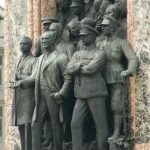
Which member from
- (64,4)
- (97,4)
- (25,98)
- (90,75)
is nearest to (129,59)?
(90,75)

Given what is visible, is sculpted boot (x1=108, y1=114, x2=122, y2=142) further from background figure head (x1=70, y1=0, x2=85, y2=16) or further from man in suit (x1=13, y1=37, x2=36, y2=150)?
background figure head (x1=70, y1=0, x2=85, y2=16)

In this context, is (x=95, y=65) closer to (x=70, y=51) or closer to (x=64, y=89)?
(x=64, y=89)

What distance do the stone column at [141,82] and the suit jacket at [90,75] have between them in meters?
0.43

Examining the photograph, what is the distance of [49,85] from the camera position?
47.3 ft

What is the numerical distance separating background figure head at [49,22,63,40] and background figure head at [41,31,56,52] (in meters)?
0.09

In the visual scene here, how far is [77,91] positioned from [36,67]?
0.97m

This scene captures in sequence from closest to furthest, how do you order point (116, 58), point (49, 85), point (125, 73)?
point (125, 73)
point (116, 58)
point (49, 85)

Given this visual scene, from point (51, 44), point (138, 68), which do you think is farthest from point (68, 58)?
point (138, 68)

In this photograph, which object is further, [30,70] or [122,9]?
[30,70]

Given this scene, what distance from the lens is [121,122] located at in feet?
45.3

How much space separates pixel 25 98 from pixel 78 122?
1.48 meters

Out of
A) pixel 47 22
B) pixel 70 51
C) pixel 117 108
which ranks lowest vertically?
pixel 117 108

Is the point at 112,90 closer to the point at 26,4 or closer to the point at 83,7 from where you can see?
the point at 83,7

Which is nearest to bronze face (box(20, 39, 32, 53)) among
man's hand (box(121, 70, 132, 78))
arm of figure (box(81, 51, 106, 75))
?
arm of figure (box(81, 51, 106, 75))
